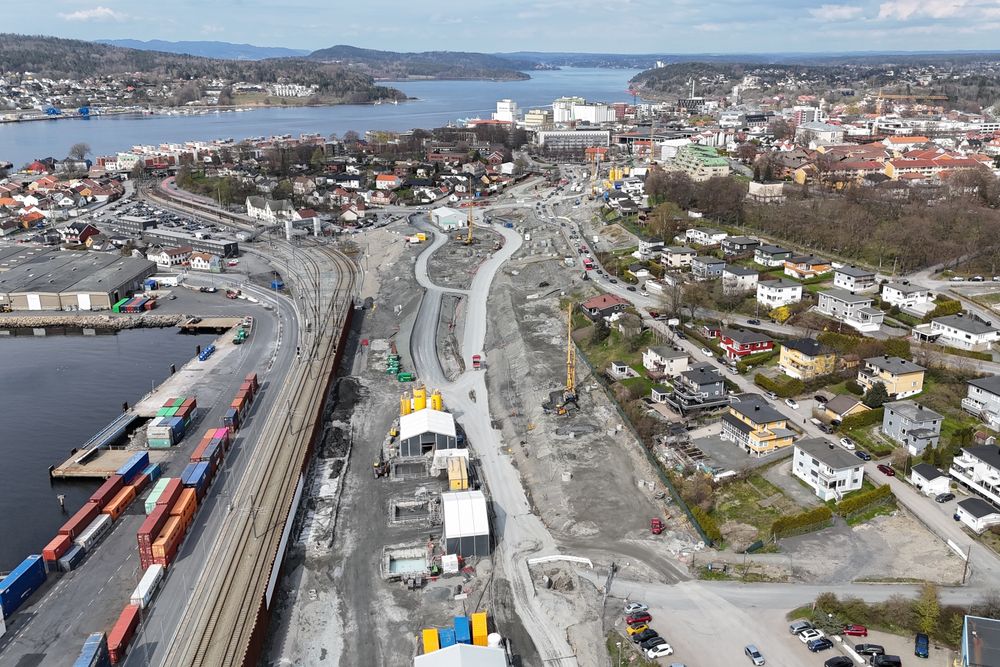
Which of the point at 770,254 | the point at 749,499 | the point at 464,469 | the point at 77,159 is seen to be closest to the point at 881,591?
the point at 749,499

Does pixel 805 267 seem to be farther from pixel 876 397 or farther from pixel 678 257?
pixel 876 397

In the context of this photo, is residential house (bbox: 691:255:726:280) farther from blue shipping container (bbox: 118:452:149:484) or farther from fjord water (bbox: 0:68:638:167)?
fjord water (bbox: 0:68:638:167)

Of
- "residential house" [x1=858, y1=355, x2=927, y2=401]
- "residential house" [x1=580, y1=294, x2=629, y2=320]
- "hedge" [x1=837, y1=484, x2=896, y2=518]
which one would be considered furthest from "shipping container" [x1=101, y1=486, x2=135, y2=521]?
"residential house" [x1=858, y1=355, x2=927, y2=401]

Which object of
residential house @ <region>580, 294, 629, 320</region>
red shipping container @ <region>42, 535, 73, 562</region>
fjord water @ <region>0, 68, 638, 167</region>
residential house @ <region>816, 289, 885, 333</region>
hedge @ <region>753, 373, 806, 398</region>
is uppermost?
fjord water @ <region>0, 68, 638, 167</region>

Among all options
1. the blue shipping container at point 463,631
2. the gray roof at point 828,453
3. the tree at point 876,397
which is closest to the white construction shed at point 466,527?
the blue shipping container at point 463,631

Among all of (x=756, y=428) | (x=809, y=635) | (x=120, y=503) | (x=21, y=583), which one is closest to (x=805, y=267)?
(x=756, y=428)

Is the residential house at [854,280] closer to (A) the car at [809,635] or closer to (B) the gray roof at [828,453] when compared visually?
(B) the gray roof at [828,453]
